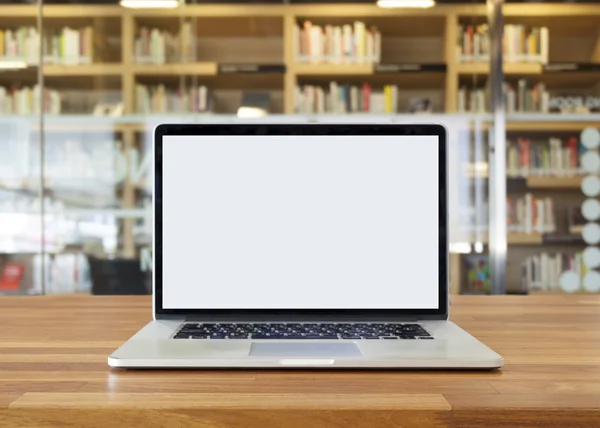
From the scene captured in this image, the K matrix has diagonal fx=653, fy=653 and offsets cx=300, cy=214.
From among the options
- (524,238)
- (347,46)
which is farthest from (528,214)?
(347,46)

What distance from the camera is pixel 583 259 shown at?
395 centimetres

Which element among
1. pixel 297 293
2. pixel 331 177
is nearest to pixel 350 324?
pixel 297 293

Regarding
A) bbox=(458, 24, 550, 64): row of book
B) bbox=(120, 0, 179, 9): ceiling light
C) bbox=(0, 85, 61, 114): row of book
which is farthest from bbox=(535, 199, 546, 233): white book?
bbox=(0, 85, 61, 114): row of book

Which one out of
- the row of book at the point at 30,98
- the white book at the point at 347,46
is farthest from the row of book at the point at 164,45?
the white book at the point at 347,46

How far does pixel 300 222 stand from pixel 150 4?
3.48 metres

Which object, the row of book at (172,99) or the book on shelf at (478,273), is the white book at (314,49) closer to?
the row of book at (172,99)

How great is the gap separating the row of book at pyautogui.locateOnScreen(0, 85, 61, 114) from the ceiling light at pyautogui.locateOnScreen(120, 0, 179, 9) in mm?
683

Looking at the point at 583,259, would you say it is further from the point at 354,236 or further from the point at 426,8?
the point at 354,236

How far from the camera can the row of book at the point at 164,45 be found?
3934 millimetres

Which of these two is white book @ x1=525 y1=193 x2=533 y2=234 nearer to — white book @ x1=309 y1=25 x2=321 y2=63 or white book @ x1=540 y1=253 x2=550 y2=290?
white book @ x1=540 y1=253 x2=550 y2=290

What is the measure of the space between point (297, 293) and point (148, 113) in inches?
131

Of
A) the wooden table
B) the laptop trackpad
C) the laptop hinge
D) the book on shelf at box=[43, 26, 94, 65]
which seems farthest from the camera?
the book on shelf at box=[43, 26, 94, 65]

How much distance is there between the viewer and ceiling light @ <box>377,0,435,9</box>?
3.92 meters

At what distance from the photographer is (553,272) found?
396cm
